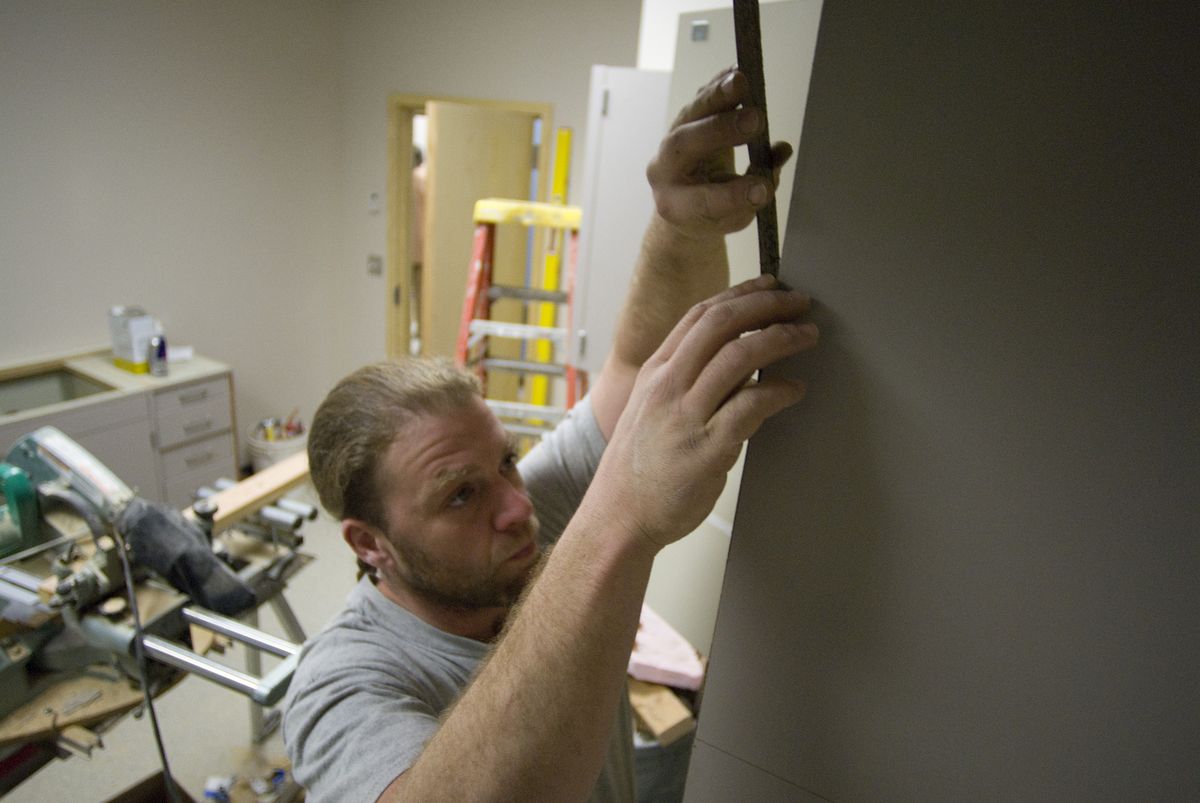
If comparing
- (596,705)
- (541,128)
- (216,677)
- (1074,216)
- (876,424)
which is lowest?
(216,677)

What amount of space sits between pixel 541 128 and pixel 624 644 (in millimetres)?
3433

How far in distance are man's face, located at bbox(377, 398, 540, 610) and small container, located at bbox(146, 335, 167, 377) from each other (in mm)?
2566

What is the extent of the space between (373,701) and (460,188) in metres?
3.04

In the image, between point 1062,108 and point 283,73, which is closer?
point 1062,108

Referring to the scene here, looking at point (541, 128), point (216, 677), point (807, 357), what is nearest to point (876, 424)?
point (807, 357)

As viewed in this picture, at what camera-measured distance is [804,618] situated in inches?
17.8

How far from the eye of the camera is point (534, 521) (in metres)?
0.91

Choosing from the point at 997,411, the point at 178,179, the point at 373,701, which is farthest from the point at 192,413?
the point at 997,411

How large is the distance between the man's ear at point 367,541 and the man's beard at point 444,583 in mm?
28

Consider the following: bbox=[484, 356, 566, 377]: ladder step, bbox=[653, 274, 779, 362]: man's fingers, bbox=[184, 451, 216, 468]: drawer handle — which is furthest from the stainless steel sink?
bbox=[653, 274, 779, 362]: man's fingers

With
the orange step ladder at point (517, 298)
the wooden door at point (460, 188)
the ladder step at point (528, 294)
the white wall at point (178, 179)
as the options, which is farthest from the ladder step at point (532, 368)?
the white wall at point (178, 179)

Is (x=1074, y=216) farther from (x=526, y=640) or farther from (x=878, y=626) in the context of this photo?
(x=526, y=640)

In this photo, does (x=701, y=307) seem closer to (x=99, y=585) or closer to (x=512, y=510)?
(x=512, y=510)

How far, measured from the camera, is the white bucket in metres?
3.52
